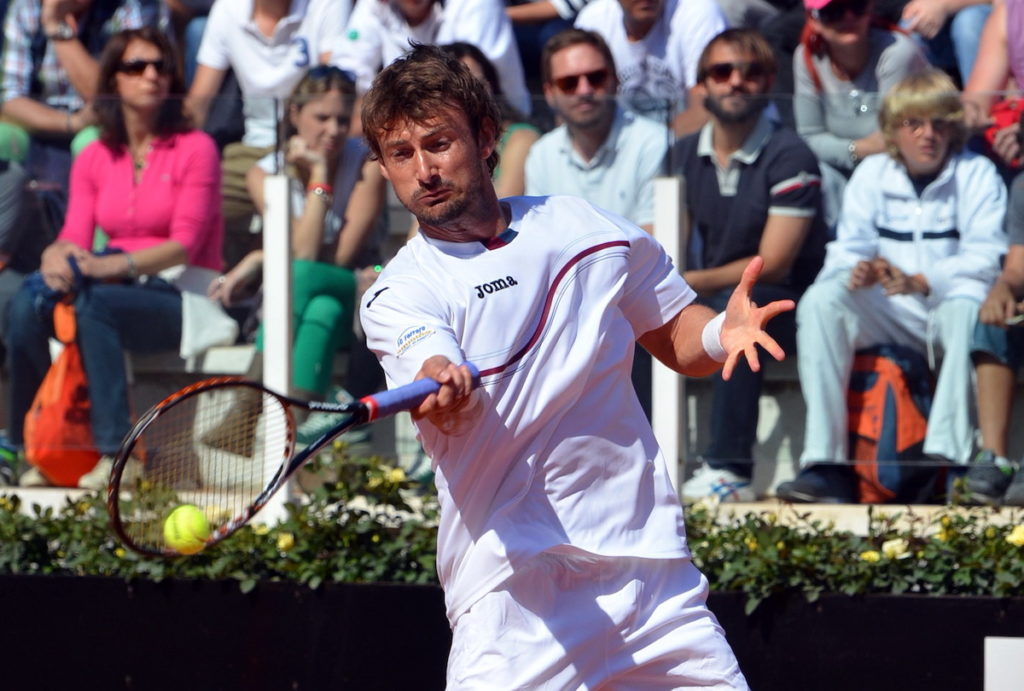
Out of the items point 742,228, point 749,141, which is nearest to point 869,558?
point 742,228

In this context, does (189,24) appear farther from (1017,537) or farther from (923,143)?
(1017,537)

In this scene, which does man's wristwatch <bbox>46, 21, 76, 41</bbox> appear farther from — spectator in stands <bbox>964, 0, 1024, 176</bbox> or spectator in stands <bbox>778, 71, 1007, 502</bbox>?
spectator in stands <bbox>964, 0, 1024, 176</bbox>

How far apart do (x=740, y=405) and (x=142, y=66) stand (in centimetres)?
324

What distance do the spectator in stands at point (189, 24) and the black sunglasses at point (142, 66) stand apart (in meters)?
1.53

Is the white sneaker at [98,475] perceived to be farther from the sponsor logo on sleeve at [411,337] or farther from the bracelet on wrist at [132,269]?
the sponsor logo on sleeve at [411,337]

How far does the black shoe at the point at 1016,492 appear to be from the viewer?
5336 millimetres

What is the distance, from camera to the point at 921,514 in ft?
17.8

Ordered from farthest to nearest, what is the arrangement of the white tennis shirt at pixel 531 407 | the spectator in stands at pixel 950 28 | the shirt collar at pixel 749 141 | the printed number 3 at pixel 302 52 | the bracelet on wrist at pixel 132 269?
the printed number 3 at pixel 302 52 → the spectator in stands at pixel 950 28 → the bracelet on wrist at pixel 132 269 → the shirt collar at pixel 749 141 → the white tennis shirt at pixel 531 407

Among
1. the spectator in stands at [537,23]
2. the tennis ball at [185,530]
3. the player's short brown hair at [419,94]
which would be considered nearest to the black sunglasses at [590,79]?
the spectator in stands at [537,23]

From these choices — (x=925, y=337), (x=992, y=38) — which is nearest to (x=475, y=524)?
(x=925, y=337)

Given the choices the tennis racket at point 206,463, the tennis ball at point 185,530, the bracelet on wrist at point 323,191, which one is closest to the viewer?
the tennis ball at point 185,530

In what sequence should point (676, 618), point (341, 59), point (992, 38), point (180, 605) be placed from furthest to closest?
point (341, 59) → point (992, 38) → point (180, 605) → point (676, 618)

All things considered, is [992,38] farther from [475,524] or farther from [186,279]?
[475,524]

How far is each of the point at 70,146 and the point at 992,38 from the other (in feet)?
13.5
